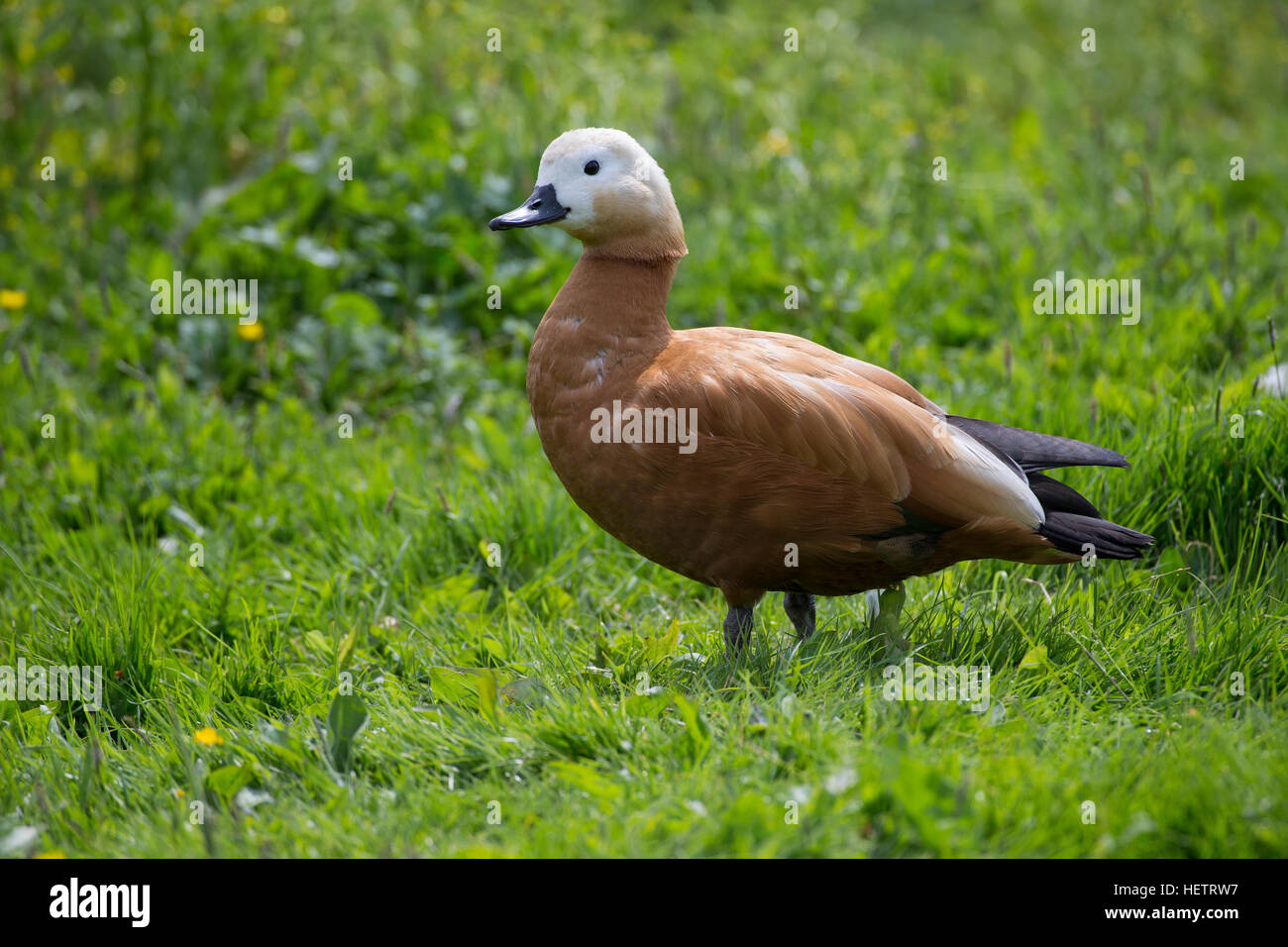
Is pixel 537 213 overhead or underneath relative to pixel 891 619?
overhead

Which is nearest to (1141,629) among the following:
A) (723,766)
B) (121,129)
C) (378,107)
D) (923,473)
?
(923,473)

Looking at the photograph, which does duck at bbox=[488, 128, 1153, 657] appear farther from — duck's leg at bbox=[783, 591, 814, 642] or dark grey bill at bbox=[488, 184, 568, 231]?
duck's leg at bbox=[783, 591, 814, 642]

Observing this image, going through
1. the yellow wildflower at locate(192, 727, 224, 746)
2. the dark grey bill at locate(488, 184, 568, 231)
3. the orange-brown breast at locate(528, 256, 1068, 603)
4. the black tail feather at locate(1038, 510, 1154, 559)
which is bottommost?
the yellow wildflower at locate(192, 727, 224, 746)

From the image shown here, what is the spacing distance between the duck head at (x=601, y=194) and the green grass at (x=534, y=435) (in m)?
1.13

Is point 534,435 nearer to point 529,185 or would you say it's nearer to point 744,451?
point 529,185

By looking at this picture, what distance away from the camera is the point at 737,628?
11.4 ft

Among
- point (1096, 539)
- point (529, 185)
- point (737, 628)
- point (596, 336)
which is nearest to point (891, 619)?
A: point (737, 628)

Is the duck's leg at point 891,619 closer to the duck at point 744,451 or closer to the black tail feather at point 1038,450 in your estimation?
the duck at point 744,451

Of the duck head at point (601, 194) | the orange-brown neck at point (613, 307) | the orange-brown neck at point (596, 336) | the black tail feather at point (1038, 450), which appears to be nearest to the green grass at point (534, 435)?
the black tail feather at point (1038, 450)

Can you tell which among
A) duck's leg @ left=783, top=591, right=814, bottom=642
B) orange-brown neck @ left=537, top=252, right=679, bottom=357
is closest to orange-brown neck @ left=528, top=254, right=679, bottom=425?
orange-brown neck @ left=537, top=252, right=679, bottom=357

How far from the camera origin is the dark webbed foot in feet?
11.3

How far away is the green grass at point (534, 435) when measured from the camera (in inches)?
111

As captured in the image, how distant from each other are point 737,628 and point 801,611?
11.4 inches

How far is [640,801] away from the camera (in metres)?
2.74
